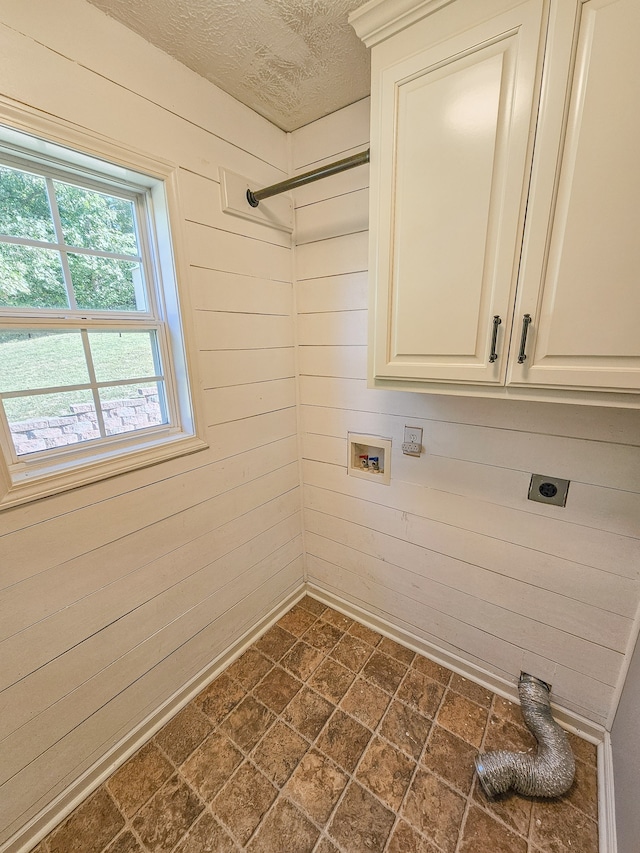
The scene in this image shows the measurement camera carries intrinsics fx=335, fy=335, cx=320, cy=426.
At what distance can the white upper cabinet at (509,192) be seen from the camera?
2.48 ft

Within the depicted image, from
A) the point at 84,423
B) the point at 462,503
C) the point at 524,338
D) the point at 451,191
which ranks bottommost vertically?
the point at 462,503

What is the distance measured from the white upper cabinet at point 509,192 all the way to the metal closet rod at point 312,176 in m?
0.10

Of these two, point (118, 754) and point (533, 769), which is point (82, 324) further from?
point (533, 769)

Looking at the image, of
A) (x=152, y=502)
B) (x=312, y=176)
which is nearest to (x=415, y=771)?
(x=152, y=502)

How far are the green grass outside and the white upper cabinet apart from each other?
944 mm

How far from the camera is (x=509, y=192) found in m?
0.87

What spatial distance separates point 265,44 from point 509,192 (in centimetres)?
97

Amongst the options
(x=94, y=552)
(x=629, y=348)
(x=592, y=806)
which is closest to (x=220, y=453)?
(x=94, y=552)

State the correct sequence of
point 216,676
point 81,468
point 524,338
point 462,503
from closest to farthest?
point 524,338 < point 81,468 < point 462,503 < point 216,676

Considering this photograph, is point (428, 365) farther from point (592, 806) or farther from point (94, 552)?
point (592, 806)

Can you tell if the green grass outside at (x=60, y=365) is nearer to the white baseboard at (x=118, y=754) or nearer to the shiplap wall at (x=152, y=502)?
the shiplap wall at (x=152, y=502)

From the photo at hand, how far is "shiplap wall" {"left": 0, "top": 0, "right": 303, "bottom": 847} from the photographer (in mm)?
981

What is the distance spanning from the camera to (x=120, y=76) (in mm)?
1035

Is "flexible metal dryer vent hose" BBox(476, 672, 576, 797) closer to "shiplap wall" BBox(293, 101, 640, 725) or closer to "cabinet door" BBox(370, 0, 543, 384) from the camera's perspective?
"shiplap wall" BBox(293, 101, 640, 725)
